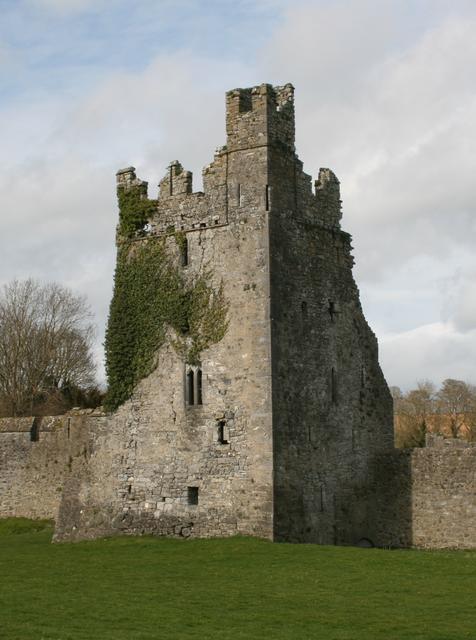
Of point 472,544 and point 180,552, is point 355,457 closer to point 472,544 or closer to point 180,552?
point 472,544

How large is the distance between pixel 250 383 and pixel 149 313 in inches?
164

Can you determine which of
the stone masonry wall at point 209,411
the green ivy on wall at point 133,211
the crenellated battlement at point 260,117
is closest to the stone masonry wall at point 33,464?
the stone masonry wall at point 209,411

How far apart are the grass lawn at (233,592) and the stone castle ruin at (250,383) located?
1877 mm

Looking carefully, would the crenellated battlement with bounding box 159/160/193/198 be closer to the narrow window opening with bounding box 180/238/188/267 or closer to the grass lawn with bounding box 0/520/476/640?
the narrow window opening with bounding box 180/238/188/267

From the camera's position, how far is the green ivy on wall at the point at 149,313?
2775 cm

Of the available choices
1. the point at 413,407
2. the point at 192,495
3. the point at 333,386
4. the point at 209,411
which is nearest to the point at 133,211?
the point at 209,411

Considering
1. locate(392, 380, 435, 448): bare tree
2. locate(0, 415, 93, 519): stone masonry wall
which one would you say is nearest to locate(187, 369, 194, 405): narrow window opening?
locate(0, 415, 93, 519): stone masonry wall

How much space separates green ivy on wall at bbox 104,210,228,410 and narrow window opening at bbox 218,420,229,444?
6.62 ft

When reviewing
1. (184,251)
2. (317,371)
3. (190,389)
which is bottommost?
(190,389)

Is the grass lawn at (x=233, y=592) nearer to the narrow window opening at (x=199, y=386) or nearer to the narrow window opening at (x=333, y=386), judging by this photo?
the narrow window opening at (x=199, y=386)

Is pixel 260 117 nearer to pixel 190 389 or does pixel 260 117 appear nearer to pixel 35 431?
pixel 190 389

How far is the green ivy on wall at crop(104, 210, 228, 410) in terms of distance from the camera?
27.8m

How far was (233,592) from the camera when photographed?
1914 cm

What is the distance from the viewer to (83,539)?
29.3 meters
